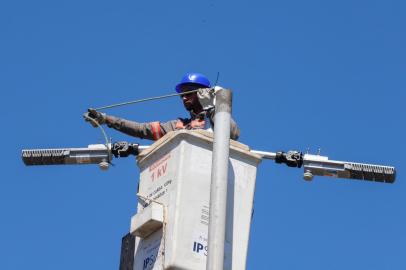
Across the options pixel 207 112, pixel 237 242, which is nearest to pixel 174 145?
pixel 207 112

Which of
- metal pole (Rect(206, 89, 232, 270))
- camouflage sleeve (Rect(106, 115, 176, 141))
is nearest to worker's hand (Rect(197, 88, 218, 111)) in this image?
metal pole (Rect(206, 89, 232, 270))

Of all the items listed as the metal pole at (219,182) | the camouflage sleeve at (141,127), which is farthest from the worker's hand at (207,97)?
the camouflage sleeve at (141,127)

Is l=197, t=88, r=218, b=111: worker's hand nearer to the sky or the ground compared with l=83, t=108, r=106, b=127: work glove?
nearer to the ground

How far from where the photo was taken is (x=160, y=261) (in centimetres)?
777

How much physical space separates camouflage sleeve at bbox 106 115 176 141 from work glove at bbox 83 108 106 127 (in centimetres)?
6

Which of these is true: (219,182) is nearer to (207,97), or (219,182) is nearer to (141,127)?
(207,97)

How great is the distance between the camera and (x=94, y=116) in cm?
915

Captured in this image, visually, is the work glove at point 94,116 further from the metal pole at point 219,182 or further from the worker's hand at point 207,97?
the metal pole at point 219,182

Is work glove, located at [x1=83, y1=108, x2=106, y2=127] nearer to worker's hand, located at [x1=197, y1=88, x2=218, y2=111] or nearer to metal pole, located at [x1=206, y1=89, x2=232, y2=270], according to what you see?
worker's hand, located at [x1=197, y1=88, x2=218, y2=111]

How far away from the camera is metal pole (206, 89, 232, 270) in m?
6.80

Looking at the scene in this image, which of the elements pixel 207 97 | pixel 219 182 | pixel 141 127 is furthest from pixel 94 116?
pixel 219 182

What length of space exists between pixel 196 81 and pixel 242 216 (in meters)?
1.79

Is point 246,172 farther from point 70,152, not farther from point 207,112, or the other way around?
point 70,152

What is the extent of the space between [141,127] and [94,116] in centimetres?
51
